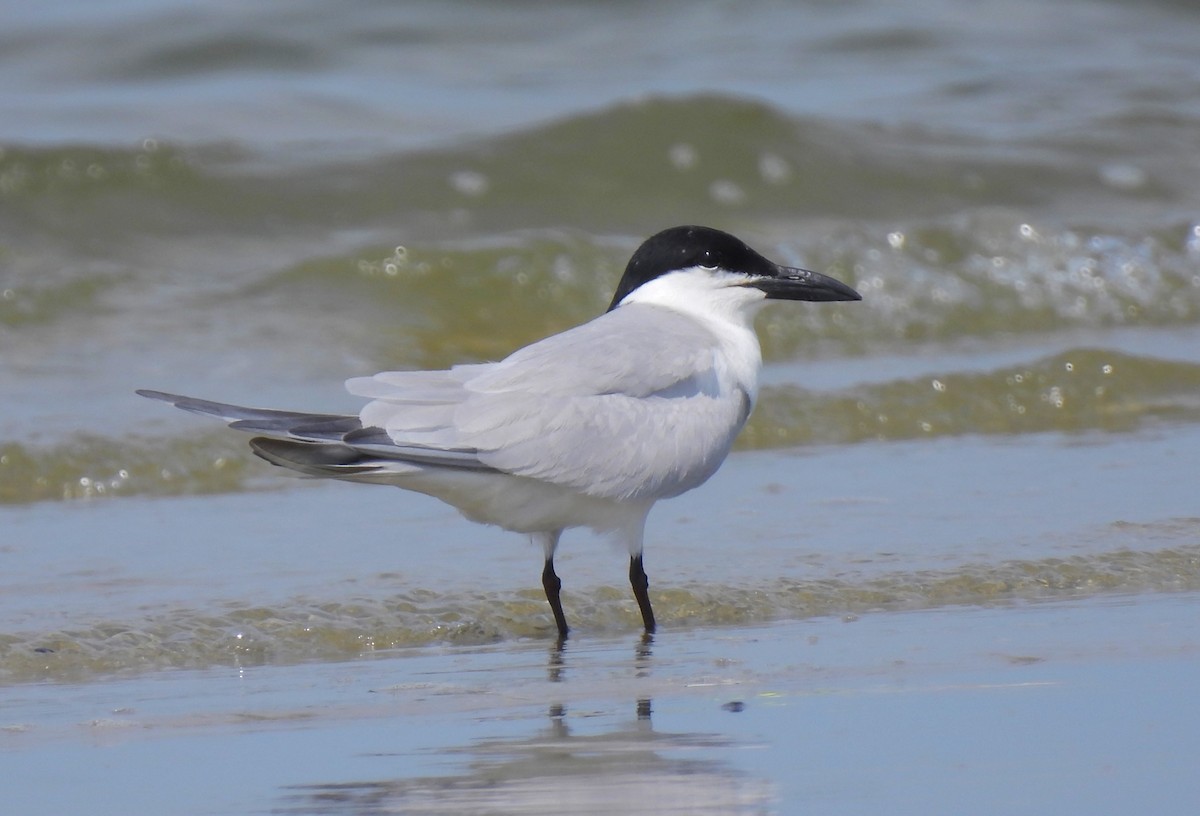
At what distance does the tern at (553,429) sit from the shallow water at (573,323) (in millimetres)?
305

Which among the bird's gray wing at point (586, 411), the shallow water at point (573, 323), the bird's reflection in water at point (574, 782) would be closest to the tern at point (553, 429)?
the bird's gray wing at point (586, 411)

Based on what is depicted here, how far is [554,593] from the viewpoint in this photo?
4.02 meters

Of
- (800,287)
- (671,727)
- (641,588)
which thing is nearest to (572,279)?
(800,287)

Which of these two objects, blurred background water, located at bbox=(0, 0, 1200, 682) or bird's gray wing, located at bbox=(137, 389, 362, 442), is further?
blurred background water, located at bbox=(0, 0, 1200, 682)

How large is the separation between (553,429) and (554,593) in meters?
0.40

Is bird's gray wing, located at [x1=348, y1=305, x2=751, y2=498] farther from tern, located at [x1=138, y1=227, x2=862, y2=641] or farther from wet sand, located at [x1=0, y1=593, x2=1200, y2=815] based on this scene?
wet sand, located at [x1=0, y1=593, x2=1200, y2=815]

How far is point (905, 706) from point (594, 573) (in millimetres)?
1504

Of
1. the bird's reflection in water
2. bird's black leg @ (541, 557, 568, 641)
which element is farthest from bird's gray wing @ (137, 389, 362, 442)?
the bird's reflection in water

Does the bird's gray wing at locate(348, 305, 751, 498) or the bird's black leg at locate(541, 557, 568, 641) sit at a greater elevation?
the bird's gray wing at locate(348, 305, 751, 498)

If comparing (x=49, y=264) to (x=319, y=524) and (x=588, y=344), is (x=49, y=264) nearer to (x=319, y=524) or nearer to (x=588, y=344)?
(x=319, y=524)

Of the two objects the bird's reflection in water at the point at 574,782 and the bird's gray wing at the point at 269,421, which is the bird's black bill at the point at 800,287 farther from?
the bird's reflection in water at the point at 574,782

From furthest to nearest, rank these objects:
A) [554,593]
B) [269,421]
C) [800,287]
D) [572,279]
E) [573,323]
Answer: [572,279] → [573,323] → [800,287] → [554,593] → [269,421]

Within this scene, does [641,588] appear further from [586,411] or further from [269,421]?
[269,421]

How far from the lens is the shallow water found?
3080mm
